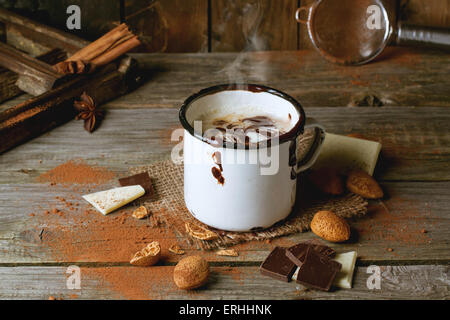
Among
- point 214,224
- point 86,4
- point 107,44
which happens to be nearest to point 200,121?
point 214,224

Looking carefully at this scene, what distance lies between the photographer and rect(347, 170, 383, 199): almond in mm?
1073

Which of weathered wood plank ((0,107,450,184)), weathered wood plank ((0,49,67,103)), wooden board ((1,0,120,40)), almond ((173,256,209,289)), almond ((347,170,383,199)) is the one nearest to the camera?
almond ((173,256,209,289))

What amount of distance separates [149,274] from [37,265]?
0.20 m

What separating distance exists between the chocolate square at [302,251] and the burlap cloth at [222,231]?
0.23ft

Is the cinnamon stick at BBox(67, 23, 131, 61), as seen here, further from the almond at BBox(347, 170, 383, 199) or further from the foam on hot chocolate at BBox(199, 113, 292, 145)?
the almond at BBox(347, 170, 383, 199)

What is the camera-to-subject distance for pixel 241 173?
91cm

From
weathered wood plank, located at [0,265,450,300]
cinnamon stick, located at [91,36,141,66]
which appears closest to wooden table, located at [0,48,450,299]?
weathered wood plank, located at [0,265,450,300]

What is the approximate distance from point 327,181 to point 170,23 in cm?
98

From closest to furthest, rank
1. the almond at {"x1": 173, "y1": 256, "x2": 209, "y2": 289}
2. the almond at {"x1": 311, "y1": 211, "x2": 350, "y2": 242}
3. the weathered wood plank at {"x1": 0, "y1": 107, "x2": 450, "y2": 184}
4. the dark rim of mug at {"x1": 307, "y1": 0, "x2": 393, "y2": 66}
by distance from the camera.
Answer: the almond at {"x1": 173, "y1": 256, "x2": 209, "y2": 289} → the almond at {"x1": 311, "y1": 211, "x2": 350, "y2": 242} → the weathered wood plank at {"x1": 0, "y1": 107, "x2": 450, "y2": 184} → the dark rim of mug at {"x1": 307, "y1": 0, "x2": 393, "y2": 66}

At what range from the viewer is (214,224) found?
0.98 metres

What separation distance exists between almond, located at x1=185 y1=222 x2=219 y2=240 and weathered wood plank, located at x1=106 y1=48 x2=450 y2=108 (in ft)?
1.80

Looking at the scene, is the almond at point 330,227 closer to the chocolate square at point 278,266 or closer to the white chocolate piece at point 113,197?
the chocolate square at point 278,266

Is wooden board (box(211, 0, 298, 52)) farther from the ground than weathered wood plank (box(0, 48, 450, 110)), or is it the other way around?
wooden board (box(211, 0, 298, 52))
